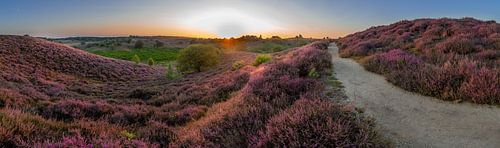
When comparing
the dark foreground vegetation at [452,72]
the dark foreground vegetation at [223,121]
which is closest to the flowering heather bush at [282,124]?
the dark foreground vegetation at [223,121]

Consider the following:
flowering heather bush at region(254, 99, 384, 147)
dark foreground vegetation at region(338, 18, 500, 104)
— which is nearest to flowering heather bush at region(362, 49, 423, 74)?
dark foreground vegetation at region(338, 18, 500, 104)

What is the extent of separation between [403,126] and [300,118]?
2311 millimetres

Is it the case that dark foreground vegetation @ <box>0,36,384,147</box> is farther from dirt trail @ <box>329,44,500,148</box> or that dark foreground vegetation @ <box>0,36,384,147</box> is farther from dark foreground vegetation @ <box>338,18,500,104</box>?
dark foreground vegetation @ <box>338,18,500,104</box>

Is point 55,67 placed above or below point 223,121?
below

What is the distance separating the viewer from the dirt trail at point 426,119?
20.9ft

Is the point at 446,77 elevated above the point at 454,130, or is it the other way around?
the point at 446,77

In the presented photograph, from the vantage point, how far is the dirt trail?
6367 mm

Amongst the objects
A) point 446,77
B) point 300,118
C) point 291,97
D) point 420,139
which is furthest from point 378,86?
point 300,118

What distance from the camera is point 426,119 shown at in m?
7.61

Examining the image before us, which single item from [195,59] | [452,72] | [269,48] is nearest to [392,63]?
[452,72]

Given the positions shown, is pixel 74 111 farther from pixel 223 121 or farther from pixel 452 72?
pixel 452 72

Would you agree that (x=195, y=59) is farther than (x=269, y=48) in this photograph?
No

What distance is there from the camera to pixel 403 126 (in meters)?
7.20

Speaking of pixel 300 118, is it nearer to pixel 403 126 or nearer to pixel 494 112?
pixel 403 126
